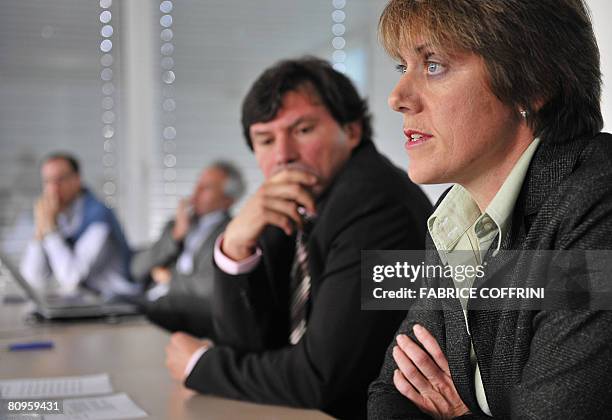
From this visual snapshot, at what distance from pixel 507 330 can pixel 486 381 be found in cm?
9

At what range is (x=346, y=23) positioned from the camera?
537cm

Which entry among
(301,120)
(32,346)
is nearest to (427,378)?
(301,120)

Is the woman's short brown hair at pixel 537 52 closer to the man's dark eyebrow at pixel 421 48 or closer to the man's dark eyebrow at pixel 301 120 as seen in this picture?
the man's dark eyebrow at pixel 421 48

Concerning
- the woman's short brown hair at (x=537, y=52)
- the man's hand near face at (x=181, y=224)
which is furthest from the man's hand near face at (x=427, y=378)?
the man's hand near face at (x=181, y=224)

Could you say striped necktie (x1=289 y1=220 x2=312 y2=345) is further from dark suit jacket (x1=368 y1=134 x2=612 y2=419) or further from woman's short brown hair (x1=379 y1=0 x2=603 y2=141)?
woman's short brown hair (x1=379 y1=0 x2=603 y2=141)

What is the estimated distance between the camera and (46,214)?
→ 4652mm

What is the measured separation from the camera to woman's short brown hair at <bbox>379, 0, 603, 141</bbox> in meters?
1.11

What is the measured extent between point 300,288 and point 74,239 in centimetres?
311

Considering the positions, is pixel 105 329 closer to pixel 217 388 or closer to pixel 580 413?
pixel 217 388

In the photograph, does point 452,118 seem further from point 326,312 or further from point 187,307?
point 187,307

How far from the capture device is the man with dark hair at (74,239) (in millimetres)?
4582

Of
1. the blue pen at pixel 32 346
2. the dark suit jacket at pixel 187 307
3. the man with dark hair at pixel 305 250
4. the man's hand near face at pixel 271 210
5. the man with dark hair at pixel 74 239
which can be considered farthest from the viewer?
the man with dark hair at pixel 74 239

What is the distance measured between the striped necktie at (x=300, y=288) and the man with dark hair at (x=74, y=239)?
282cm

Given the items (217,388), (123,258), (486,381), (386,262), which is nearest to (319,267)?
(386,262)
